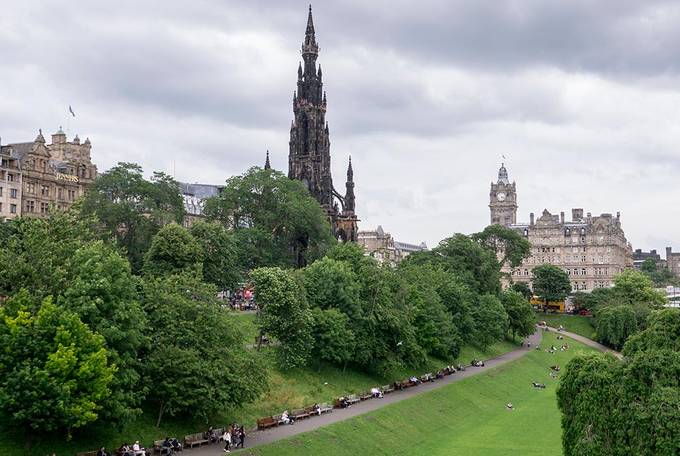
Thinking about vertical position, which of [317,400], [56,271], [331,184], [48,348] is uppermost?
[331,184]

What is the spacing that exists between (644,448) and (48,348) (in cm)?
2946

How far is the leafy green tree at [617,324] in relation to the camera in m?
128

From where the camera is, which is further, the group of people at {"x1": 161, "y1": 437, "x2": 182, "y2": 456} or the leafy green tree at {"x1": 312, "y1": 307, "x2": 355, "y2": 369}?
the leafy green tree at {"x1": 312, "y1": 307, "x2": 355, "y2": 369}

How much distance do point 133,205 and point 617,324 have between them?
75566 mm

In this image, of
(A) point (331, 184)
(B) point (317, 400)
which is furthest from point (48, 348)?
(A) point (331, 184)

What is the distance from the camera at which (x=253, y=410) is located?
A: 5909cm

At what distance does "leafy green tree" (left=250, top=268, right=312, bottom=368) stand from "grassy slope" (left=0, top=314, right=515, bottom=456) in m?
1.74

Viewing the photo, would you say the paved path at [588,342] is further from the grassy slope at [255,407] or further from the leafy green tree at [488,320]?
the grassy slope at [255,407]

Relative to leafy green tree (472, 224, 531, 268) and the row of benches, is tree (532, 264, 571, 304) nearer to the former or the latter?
leafy green tree (472, 224, 531, 268)

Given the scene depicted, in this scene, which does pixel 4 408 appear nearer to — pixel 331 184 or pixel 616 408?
pixel 616 408

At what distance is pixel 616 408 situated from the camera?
40094 mm

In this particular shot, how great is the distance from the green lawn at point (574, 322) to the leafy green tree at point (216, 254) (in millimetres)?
76998

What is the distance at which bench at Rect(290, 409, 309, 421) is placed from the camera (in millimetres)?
59219

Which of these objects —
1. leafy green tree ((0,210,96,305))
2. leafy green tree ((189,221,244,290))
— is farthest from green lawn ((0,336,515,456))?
Result: leafy green tree ((0,210,96,305))
